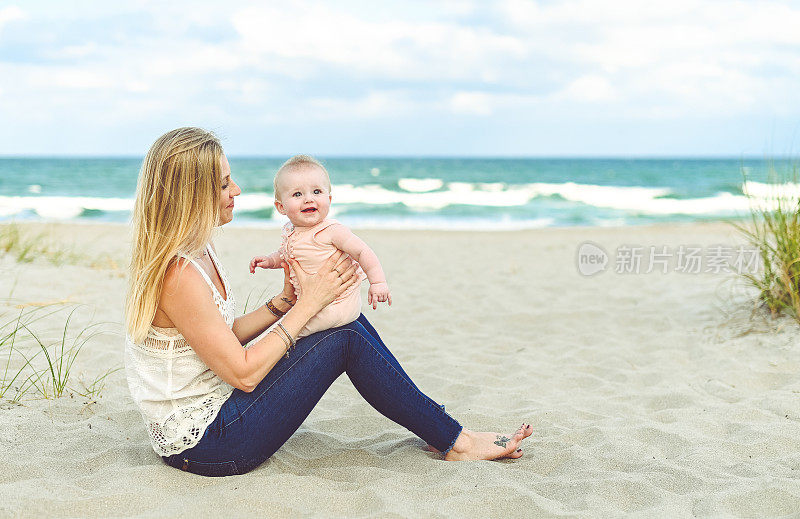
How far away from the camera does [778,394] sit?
3723mm

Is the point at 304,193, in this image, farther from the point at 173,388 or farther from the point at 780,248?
the point at 780,248

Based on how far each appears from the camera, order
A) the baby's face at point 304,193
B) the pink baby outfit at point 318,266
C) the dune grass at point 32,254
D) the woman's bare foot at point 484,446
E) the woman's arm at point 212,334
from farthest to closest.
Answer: the dune grass at point 32,254
the woman's bare foot at point 484,446
the baby's face at point 304,193
the pink baby outfit at point 318,266
the woman's arm at point 212,334

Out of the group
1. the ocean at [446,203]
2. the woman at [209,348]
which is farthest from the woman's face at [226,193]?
the ocean at [446,203]

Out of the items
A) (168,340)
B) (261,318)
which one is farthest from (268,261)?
(168,340)

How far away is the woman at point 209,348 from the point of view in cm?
238

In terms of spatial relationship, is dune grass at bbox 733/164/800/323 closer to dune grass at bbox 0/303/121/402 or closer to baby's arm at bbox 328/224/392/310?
baby's arm at bbox 328/224/392/310

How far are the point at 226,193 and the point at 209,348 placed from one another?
0.57 metres

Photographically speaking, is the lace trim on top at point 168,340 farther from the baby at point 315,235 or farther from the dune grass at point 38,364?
the dune grass at point 38,364

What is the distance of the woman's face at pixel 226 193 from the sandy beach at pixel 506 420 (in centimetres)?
98

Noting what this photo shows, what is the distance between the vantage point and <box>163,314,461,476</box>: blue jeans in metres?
2.53

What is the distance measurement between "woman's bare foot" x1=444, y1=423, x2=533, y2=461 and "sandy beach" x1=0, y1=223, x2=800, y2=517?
67 mm

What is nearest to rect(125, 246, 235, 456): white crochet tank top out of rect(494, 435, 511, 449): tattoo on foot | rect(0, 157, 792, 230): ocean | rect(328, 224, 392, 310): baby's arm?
rect(328, 224, 392, 310): baby's arm

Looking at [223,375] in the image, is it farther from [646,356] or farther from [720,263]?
[720,263]

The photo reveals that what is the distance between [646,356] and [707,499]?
211 centimetres
